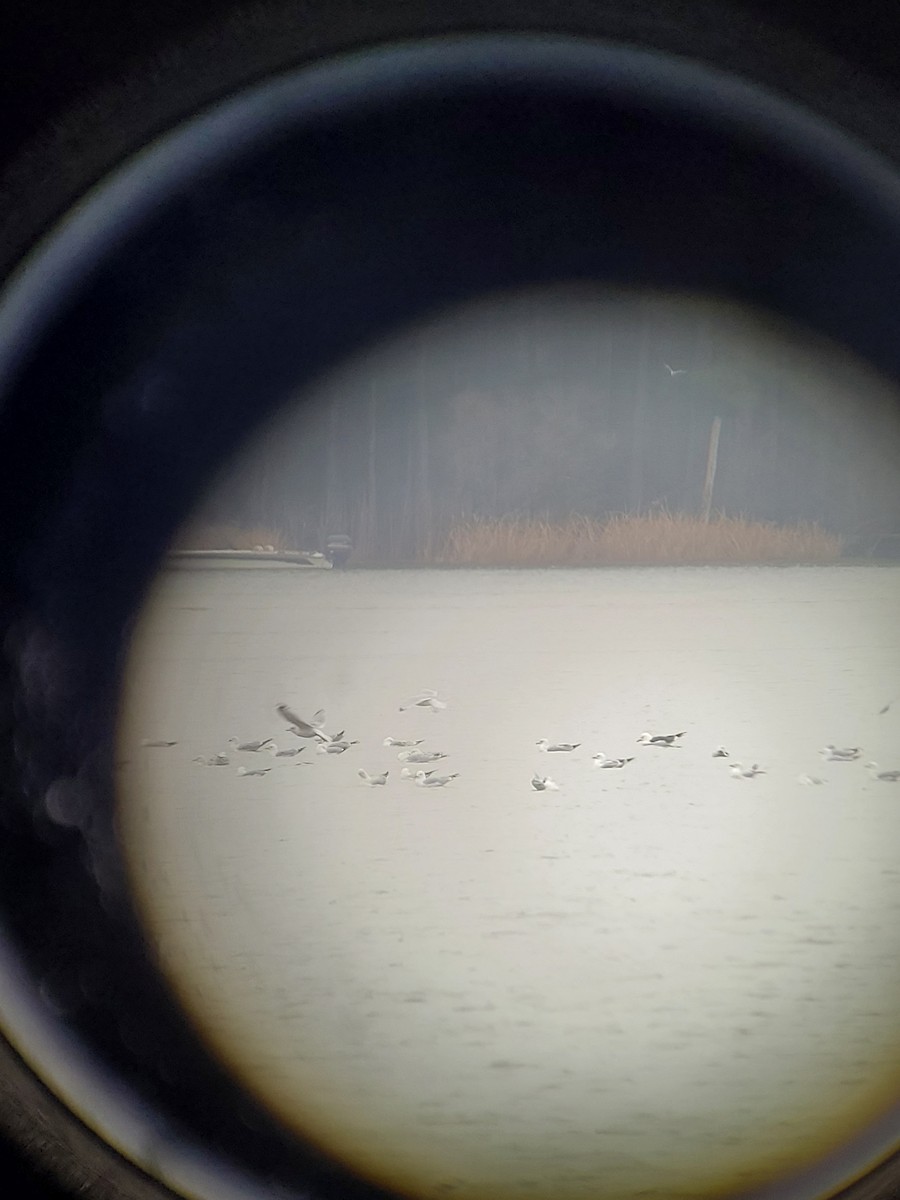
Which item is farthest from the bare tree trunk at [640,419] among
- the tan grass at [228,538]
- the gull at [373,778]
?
the gull at [373,778]

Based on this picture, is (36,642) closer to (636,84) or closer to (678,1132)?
(636,84)

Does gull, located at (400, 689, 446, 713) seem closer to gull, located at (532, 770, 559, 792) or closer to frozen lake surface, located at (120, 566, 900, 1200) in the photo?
frozen lake surface, located at (120, 566, 900, 1200)

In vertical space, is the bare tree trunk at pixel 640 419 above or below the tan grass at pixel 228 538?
above

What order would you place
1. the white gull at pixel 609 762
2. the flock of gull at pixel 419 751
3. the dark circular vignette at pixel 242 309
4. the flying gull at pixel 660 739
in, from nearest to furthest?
the dark circular vignette at pixel 242 309 → the flock of gull at pixel 419 751 → the white gull at pixel 609 762 → the flying gull at pixel 660 739

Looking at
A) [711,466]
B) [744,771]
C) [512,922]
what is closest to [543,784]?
[744,771]

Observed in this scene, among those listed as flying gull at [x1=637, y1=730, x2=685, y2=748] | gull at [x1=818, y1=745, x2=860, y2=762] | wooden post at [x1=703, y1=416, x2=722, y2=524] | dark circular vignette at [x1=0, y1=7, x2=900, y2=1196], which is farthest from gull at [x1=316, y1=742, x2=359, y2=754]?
dark circular vignette at [x1=0, y1=7, x2=900, y2=1196]

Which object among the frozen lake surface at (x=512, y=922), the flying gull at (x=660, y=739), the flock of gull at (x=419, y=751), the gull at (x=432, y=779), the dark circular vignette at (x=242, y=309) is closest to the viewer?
the dark circular vignette at (x=242, y=309)

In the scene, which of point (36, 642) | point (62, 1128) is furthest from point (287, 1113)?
point (36, 642)

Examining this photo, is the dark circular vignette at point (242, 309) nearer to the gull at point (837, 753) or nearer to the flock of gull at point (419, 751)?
the flock of gull at point (419, 751)
